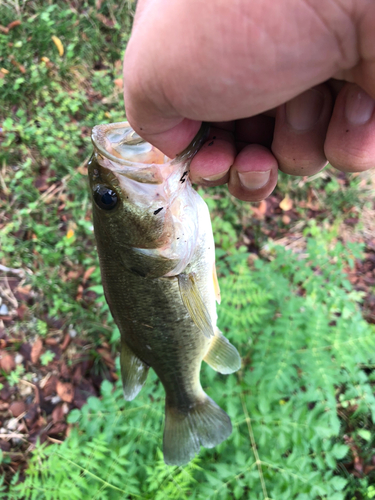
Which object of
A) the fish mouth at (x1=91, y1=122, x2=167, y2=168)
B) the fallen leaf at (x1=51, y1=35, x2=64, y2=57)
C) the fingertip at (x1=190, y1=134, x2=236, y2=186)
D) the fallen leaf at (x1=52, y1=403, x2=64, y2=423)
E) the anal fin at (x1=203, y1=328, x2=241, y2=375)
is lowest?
the fallen leaf at (x1=52, y1=403, x2=64, y2=423)

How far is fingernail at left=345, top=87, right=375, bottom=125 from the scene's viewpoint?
1.10m

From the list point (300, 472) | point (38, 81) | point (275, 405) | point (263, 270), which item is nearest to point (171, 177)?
point (263, 270)

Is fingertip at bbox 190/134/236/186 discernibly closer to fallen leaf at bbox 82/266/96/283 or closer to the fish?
the fish

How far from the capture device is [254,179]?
1.42 meters

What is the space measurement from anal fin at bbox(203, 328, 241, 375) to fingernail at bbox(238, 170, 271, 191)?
81 cm

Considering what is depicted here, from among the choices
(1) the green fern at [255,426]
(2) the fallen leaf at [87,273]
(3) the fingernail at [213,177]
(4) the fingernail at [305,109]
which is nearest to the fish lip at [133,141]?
(3) the fingernail at [213,177]

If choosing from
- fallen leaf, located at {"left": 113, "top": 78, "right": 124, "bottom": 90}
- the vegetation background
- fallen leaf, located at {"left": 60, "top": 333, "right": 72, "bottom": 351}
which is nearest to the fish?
the vegetation background

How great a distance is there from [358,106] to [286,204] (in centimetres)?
264

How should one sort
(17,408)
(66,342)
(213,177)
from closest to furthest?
1. (213,177)
2. (17,408)
3. (66,342)

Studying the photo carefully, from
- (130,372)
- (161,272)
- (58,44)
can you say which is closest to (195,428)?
(130,372)

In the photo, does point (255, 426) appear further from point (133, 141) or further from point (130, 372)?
point (133, 141)

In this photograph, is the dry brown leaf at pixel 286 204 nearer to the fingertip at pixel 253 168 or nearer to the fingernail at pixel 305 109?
the fingertip at pixel 253 168

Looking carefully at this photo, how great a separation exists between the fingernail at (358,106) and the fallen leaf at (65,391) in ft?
9.83

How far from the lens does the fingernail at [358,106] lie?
3.61 ft
